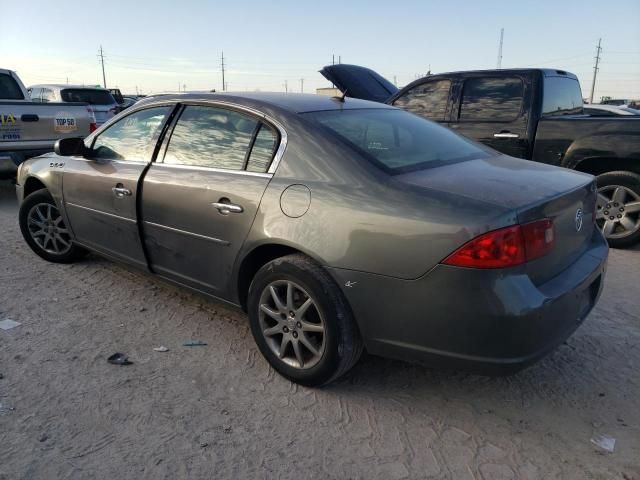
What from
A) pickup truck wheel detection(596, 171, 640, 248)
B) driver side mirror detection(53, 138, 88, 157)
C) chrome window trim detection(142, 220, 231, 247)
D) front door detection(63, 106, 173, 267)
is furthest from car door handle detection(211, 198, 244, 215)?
pickup truck wheel detection(596, 171, 640, 248)

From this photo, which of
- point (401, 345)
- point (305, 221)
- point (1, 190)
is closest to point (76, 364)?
point (305, 221)

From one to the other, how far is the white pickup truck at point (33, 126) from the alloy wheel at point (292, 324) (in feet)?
18.4

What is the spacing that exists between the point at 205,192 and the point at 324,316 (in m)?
1.08

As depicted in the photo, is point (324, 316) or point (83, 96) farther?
point (83, 96)

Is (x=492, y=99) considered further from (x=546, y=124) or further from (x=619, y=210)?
(x=619, y=210)

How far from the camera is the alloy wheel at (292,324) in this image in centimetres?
266

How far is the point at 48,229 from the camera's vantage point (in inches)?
181

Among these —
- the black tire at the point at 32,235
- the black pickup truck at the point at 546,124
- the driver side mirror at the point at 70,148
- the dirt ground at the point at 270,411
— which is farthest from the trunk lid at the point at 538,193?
the black tire at the point at 32,235

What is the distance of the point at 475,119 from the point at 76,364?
4941 mm

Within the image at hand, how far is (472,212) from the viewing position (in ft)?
7.07

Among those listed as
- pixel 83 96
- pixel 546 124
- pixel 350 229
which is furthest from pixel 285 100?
pixel 83 96

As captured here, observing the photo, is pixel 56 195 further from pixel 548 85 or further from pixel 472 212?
pixel 548 85

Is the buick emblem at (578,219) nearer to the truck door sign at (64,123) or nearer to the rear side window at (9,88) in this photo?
the truck door sign at (64,123)

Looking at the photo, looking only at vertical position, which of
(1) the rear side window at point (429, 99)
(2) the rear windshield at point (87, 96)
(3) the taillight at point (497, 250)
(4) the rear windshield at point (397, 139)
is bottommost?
(3) the taillight at point (497, 250)
